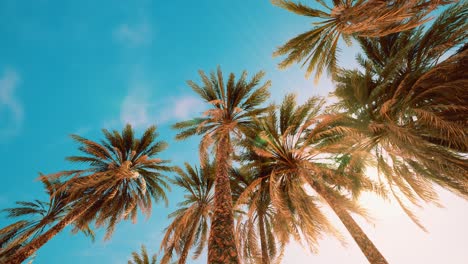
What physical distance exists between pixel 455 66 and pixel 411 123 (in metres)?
2.02

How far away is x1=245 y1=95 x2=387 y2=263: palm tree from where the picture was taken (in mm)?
7488

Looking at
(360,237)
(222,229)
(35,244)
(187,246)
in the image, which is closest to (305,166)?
(360,237)

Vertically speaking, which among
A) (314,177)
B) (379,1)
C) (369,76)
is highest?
(369,76)

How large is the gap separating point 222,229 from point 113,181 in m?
8.02

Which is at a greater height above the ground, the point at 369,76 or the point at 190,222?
the point at 369,76

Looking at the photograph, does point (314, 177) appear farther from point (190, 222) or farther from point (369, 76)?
point (190, 222)

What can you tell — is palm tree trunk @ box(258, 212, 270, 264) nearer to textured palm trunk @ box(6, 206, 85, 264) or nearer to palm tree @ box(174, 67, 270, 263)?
palm tree @ box(174, 67, 270, 263)

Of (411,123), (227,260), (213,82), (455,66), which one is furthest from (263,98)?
(227,260)

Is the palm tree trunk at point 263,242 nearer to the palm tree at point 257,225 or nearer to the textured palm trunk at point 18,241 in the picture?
the palm tree at point 257,225

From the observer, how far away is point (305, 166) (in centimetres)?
816

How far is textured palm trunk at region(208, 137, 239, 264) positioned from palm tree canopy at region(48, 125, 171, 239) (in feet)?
20.2

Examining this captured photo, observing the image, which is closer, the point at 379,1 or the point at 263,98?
the point at 379,1

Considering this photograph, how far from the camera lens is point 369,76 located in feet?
27.0

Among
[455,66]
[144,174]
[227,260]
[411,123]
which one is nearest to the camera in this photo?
[227,260]
